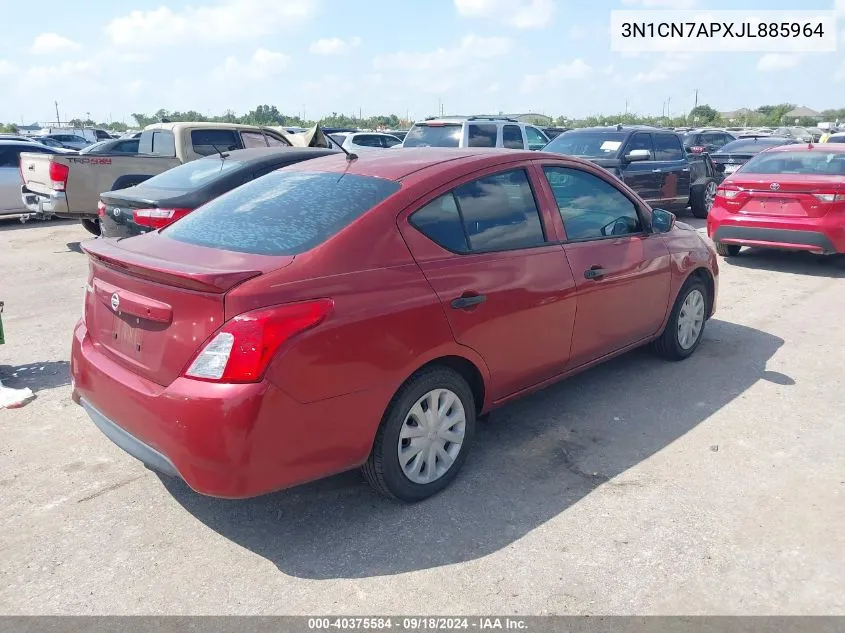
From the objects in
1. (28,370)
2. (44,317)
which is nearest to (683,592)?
(28,370)

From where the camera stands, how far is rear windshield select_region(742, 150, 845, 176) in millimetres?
8531

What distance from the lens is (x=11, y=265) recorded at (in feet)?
30.0

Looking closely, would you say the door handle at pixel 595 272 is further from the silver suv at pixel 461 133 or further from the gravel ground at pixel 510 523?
the silver suv at pixel 461 133

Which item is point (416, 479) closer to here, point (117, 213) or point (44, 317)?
point (44, 317)

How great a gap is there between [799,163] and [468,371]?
24.0 ft

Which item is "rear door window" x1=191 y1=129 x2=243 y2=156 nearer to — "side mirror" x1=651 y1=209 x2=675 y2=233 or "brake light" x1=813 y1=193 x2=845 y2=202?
"side mirror" x1=651 y1=209 x2=675 y2=233

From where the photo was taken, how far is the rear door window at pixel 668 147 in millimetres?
11898

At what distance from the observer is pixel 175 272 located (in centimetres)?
284

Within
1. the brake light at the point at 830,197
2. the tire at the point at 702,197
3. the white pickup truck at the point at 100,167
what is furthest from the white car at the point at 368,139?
the brake light at the point at 830,197

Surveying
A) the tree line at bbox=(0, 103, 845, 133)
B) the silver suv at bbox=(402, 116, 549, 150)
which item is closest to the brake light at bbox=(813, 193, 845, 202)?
the silver suv at bbox=(402, 116, 549, 150)

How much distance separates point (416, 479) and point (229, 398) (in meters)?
1.12

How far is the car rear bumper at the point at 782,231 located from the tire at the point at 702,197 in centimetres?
448

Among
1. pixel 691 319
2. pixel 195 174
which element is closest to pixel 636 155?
pixel 691 319

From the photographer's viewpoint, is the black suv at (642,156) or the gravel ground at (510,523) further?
the black suv at (642,156)
